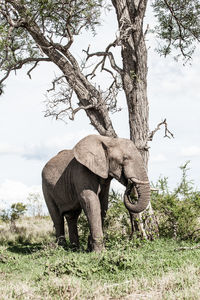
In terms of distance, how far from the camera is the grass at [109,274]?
20.3ft

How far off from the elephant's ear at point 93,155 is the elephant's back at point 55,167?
118cm

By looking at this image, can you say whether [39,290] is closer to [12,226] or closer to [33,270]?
[33,270]

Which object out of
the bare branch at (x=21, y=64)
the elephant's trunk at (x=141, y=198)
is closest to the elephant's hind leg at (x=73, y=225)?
the elephant's trunk at (x=141, y=198)

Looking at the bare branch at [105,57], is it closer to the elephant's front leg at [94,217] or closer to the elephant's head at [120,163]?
the elephant's head at [120,163]

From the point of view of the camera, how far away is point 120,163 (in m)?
10.2

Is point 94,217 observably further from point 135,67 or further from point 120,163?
point 135,67

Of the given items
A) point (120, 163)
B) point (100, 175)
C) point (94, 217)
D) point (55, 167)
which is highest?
point (55, 167)

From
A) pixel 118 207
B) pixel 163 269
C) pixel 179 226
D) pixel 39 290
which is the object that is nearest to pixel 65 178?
pixel 118 207

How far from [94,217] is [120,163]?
135cm

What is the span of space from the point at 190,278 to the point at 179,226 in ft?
17.6

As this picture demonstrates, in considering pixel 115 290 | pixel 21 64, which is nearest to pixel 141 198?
pixel 115 290

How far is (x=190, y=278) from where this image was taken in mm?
6625

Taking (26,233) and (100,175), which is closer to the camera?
(100,175)

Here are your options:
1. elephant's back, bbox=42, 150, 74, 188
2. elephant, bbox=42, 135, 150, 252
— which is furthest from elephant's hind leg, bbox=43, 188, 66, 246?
elephant, bbox=42, 135, 150, 252
